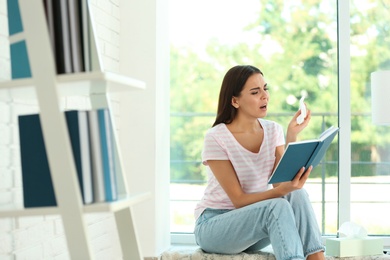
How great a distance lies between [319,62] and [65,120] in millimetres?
2680

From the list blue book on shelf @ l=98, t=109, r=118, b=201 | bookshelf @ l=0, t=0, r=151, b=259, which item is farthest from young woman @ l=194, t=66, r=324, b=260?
bookshelf @ l=0, t=0, r=151, b=259

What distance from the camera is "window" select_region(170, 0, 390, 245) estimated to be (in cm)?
432

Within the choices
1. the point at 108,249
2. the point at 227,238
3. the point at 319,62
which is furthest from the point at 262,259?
the point at 319,62

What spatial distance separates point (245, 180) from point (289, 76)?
1.03m

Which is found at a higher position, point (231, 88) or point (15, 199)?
point (231, 88)

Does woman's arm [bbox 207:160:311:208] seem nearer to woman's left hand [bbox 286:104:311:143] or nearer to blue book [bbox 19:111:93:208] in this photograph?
woman's left hand [bbox 286:104:311:143]

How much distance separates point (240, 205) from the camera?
11.8 feet

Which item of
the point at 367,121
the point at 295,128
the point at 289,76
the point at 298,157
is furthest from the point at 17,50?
the point at 367,121

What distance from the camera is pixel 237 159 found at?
372 cm

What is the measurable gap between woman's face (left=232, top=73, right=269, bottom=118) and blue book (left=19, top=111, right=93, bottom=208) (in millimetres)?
1809

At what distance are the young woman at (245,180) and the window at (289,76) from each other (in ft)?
2.23

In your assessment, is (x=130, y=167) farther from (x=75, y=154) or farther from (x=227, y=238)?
(x=75, y=154)

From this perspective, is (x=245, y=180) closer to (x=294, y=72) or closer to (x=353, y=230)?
(x=353, y=230)

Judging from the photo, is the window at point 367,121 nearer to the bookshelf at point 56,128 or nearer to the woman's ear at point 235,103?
the woman's ear at point 235,103
